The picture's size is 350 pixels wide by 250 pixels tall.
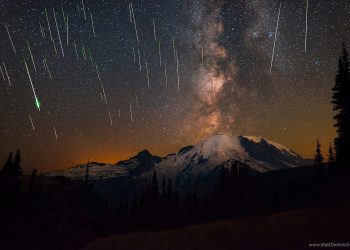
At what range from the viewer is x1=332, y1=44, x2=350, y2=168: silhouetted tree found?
34.2m

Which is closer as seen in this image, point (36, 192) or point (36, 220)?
point (36, 220)

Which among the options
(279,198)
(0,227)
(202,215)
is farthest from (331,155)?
(0,227)

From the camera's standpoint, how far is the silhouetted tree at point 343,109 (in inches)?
1345

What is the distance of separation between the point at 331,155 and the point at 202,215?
3260cm

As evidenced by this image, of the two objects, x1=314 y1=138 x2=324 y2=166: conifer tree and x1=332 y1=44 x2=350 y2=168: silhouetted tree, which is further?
x1=314 y1=138 x2=324 y2=166: conifer tree

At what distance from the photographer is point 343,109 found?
34.7 meters

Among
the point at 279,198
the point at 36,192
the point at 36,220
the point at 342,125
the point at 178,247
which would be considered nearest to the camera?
the point at 178,247

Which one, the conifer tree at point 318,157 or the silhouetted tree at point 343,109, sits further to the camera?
the conifer tree at point 318,157

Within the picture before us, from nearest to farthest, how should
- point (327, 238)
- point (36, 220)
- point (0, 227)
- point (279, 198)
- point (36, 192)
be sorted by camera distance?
point (327, 238)
point (0, 227)
point (36, 220)
point (36, 192)
point (279, 198)

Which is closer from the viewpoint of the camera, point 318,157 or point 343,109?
point 343,109

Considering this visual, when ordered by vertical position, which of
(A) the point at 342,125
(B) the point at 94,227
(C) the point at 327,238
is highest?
(A) the point at 342,125

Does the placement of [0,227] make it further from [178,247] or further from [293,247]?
[293,247]

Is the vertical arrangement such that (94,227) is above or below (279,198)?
below

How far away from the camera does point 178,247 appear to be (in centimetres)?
2239
